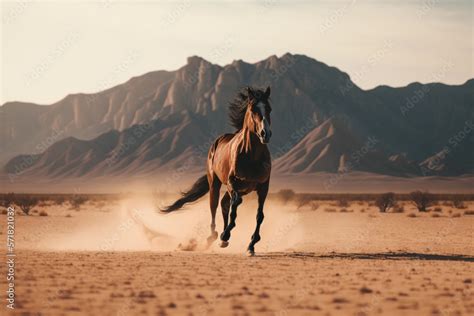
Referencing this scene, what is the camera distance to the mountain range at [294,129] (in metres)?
136

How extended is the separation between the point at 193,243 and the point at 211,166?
7.42 ft

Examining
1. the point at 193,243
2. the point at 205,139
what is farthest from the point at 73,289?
the point at 205,139

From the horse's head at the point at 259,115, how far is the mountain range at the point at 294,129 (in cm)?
10145

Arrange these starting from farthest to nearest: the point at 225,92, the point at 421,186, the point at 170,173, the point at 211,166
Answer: the point at 225,92
the point at 170,173
the point at 421,186
the point at 211,166

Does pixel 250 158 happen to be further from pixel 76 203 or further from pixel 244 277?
pixel 76 203

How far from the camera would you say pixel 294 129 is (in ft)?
531

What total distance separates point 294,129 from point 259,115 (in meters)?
149

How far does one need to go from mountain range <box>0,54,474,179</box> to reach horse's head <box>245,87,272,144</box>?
10145 centimetres

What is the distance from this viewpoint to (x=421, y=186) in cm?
12219

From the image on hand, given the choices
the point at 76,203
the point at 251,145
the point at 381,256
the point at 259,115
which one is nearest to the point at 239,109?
the point at 251,145

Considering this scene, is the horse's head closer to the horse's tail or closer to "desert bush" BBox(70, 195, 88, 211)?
the horse's tail

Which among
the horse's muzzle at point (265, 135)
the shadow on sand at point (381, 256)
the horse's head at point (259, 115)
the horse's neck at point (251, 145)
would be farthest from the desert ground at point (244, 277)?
the horse's head at point (259, 115)

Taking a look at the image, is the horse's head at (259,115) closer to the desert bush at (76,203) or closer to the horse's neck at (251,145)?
the horse's neck at (251,145)

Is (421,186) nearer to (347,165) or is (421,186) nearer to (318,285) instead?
(347,165)
